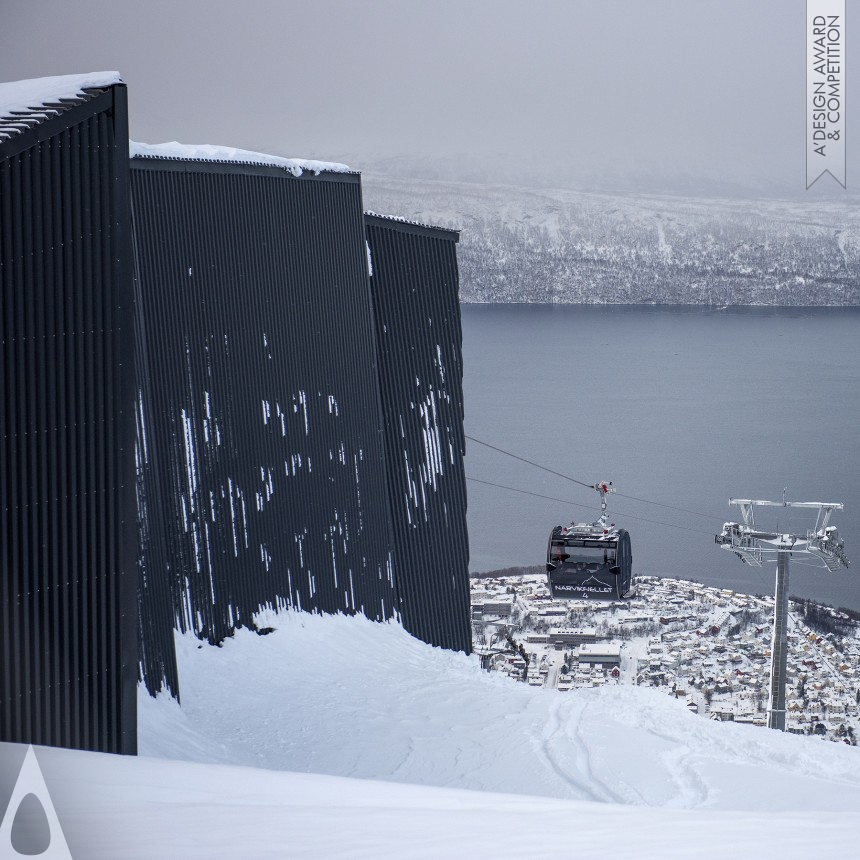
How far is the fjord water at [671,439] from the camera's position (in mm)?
58000

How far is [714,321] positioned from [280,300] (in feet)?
493

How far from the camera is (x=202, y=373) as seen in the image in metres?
13.8

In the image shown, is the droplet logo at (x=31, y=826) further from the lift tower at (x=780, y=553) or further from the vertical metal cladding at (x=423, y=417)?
the lift tower at (x=780, y=553)

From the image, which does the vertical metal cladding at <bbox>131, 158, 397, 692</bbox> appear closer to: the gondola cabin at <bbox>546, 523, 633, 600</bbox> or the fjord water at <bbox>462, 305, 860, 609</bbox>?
the gondola cabin at <bbox>546, 523, 633, 600</bbox>

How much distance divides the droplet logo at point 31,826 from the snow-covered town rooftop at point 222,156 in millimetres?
8244

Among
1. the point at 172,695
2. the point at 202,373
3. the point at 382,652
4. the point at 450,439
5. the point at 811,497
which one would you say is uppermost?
the point at 202,373

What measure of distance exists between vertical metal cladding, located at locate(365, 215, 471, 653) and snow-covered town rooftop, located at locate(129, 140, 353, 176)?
1.56 metres

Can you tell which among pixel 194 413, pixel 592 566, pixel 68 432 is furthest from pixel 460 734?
pixel 68 432

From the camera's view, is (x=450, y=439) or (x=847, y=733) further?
(x=847, y=733)

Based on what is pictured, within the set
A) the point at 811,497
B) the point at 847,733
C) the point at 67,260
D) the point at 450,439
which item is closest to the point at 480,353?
the point at 811,497

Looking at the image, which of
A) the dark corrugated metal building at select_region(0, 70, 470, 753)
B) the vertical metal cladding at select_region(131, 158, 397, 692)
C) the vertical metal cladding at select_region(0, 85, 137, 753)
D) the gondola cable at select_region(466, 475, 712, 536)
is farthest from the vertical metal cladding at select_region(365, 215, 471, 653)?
the gondola cable at select_region(466, 475, 712, 536)

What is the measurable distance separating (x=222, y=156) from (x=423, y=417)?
577 centimetres

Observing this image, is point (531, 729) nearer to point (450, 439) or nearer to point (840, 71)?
point (450, 439)

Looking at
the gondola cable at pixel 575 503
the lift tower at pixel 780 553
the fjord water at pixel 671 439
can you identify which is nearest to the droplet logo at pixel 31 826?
the lift tower at pixel 780 553
